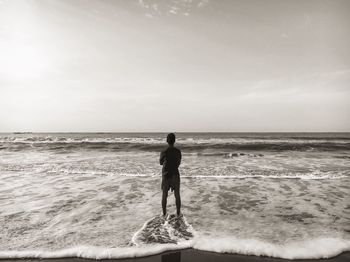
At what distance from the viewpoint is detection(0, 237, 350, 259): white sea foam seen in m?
4.41

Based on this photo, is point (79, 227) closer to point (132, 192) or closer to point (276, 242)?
point (132, 192)

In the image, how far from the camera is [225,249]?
182 inches

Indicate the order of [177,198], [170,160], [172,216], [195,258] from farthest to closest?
1. [172,216]
2. [177,198]
3. [170,160]
4. [195,258]

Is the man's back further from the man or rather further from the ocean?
the ocean

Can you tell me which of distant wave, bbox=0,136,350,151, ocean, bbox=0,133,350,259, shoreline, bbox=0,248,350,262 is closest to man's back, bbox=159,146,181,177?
ocean, bbox=0,133,350,259

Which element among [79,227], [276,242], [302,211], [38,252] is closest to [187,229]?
[276,242]

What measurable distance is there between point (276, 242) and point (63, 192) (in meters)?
6.72

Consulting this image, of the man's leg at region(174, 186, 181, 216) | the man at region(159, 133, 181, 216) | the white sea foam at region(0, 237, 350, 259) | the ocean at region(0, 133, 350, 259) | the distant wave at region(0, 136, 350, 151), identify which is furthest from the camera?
the distant wave at region(0, 136, 350, 151)

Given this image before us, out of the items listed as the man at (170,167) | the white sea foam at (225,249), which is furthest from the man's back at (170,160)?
the white sea foam at (225,249)

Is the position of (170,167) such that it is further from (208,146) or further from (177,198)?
(208,146)

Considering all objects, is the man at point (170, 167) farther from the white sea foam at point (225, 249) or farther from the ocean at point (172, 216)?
the white sea foam at point (225, 249)

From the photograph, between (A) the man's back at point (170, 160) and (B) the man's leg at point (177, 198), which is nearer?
(A) the man's back at point (170, 160)

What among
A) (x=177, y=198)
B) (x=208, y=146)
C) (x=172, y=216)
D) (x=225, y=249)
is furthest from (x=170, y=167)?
(x=208, y=146)

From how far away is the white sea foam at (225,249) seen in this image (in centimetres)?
441
